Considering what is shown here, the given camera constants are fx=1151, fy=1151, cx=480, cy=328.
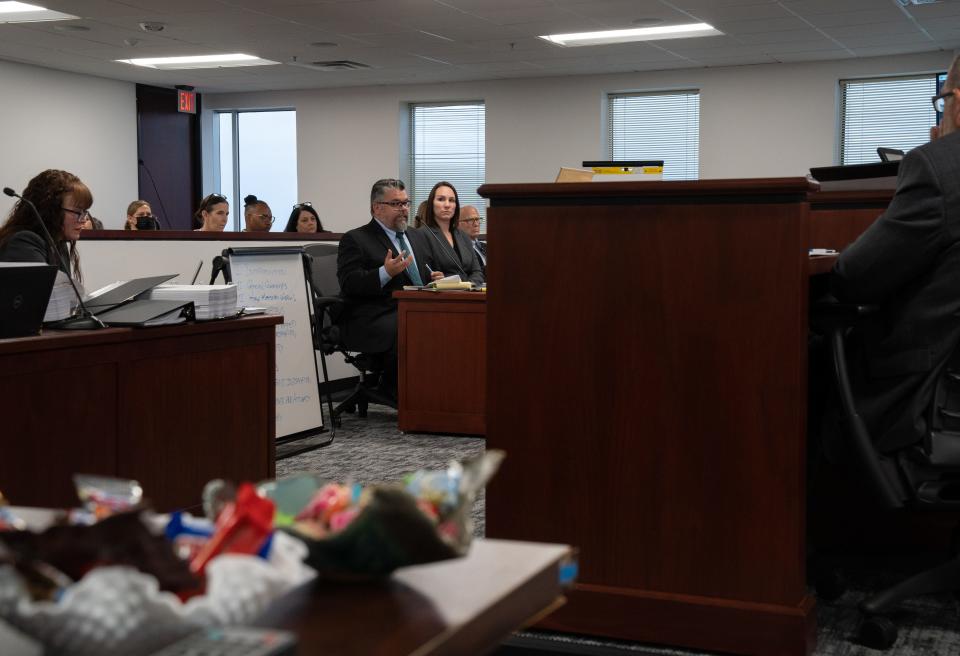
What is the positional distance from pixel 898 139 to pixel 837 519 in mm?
9101

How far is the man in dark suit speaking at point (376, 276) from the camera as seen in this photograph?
19.5ft

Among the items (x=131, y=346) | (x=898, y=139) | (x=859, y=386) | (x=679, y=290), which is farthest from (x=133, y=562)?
(x=898, y=139)

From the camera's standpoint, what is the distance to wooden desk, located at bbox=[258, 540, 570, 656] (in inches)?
33.3

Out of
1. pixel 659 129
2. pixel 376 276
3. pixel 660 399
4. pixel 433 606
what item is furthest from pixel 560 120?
pixel 433 606

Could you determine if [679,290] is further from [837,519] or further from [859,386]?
[837,519]

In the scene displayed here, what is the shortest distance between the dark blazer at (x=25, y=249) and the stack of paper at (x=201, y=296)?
57 centimetres

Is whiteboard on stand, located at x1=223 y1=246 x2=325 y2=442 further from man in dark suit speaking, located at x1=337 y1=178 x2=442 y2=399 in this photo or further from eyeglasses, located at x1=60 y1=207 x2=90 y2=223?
eyeglasses, located at x1=60 y1=207 x2=90 y2=223

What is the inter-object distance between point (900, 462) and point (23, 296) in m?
2.14

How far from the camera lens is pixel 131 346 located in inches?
129

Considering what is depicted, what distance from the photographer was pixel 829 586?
9.62ft

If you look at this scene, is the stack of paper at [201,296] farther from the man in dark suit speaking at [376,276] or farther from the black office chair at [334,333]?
the man in dark suit speaking at [376,276]

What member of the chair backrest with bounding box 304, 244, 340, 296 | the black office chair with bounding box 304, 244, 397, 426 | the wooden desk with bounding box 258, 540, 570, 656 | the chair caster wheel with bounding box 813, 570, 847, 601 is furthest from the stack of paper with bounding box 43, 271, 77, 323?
the chair backrest with bounding box 304, 244, 340, 296

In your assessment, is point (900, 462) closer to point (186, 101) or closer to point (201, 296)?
point (201, 296)

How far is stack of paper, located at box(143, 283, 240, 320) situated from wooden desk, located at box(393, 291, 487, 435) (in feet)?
6.78
